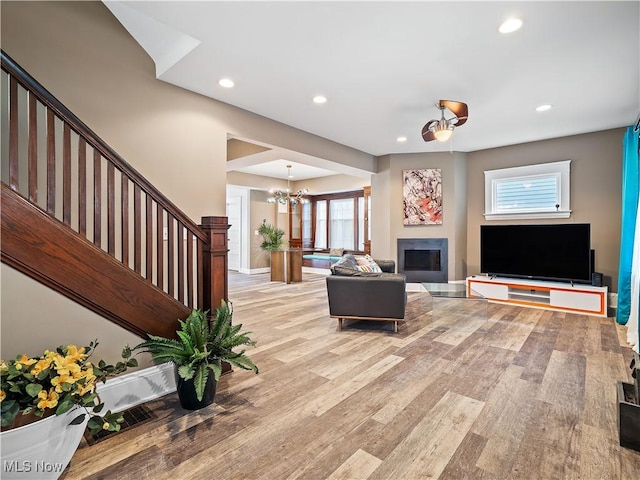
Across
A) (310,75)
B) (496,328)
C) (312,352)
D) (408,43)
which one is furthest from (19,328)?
(496,328)

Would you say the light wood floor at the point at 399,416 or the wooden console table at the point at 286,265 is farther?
the wooden console table at the point at 286,265

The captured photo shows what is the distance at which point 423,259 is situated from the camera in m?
6.29

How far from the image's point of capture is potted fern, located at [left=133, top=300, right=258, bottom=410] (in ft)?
6.77

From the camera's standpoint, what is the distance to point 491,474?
162 cm

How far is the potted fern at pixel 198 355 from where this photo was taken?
6.77 feet

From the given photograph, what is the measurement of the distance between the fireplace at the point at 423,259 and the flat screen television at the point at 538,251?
2.47 ft

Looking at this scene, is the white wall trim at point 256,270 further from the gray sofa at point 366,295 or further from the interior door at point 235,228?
the gray sofa at point 366,295

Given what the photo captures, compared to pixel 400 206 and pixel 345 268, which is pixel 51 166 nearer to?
pixel 345 268

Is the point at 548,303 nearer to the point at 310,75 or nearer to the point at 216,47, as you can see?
the point at 310,75

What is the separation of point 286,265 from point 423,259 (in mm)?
3235

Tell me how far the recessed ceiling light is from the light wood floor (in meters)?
A: 2.81

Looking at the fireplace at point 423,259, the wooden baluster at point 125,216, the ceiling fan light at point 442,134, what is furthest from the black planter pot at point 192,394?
the fireplace at point 423,259

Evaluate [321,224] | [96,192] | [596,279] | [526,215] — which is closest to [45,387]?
[96,192]

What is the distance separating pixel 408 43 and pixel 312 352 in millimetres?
2973
